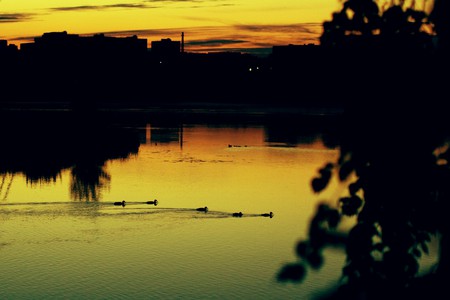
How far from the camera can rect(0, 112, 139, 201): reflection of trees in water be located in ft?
186

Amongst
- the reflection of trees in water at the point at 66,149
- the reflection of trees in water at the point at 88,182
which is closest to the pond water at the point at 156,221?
the reflection of trees in water at the point at 88,182

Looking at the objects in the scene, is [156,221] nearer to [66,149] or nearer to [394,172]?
[394,172]

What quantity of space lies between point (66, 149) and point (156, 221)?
133ft

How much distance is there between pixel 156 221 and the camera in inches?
1610

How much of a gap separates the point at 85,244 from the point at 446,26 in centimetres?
3343

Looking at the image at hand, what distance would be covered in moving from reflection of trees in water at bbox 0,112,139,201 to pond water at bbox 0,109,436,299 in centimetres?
20

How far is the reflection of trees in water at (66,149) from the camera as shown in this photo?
56.7 m

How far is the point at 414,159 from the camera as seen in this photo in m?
4.14

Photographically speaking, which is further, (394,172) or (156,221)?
(156,221)

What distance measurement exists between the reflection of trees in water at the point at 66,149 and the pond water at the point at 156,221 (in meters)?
0.20

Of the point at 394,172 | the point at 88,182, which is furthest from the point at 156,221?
the point at 394,172

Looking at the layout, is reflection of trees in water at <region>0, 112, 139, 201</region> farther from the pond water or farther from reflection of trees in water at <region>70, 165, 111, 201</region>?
the pond water

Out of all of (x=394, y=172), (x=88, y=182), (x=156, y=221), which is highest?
(x=394, y=172)

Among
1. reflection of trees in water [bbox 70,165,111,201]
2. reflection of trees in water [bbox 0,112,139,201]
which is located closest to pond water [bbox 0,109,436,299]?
reflection of trees in water [bbox 70,165,111,201]
